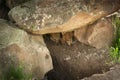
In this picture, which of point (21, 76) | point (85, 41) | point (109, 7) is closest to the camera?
point (21, 76)

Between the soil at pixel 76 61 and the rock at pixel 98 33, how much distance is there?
0.11 metres

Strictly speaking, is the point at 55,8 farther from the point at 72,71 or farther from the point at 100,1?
the point at 72,71

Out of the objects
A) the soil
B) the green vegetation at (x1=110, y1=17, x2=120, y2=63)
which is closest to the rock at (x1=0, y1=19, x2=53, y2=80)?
the soil

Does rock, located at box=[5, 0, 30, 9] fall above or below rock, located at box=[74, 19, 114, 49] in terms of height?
above

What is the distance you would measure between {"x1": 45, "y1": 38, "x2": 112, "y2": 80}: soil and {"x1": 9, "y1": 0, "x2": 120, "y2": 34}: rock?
55 centimetres

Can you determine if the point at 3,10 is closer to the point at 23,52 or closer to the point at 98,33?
the point at 23,52

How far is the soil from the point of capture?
5.71 meters

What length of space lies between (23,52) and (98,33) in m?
1.40

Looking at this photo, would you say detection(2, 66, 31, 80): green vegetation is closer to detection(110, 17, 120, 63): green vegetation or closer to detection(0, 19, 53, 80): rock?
detection(0, 19, 53, 80): rock

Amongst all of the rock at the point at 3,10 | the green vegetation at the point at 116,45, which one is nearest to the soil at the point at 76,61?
the green vegetation at the point at 116,45

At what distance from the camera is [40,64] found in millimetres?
5492

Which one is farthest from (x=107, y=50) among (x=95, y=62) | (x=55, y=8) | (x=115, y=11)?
(x=55, y=8)

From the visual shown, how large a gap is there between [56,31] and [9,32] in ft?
2.59

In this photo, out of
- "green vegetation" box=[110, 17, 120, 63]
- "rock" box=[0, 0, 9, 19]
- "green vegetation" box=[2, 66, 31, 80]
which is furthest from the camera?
"rock" box=[0, 0, 9, 19]
